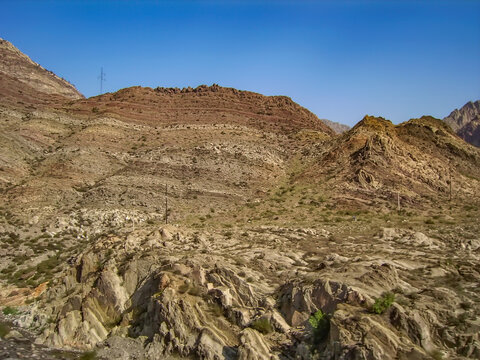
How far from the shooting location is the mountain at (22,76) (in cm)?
5180

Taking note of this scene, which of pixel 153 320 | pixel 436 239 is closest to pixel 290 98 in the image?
pixel 436 239

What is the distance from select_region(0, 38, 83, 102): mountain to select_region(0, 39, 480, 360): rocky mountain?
0.73 metres

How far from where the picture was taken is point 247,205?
111 ft

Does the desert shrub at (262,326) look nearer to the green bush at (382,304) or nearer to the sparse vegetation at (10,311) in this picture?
the green bush at (382,304)

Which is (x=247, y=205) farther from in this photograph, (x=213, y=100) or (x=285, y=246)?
(x=213, y=100)

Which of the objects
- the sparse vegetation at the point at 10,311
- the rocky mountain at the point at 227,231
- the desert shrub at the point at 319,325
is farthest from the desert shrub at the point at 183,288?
the sparse vegetation at the point at 10,311

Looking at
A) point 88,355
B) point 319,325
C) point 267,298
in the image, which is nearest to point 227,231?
point 267,298

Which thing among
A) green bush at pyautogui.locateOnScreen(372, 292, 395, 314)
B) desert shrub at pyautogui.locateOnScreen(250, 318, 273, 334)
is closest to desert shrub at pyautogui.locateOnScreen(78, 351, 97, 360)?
desert shrub at pyautogui.locateOnScreen(250, 318, 273, 334)

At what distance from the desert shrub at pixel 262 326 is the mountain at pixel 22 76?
44.0 meters

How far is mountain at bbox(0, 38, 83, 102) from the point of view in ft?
170

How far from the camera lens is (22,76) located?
62938mm

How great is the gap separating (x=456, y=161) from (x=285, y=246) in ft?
77.1

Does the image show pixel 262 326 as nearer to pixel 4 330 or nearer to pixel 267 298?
pixel 267 298

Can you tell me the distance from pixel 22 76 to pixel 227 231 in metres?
50.1
